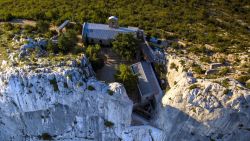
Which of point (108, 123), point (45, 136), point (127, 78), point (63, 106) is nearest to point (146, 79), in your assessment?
point (127, 78)

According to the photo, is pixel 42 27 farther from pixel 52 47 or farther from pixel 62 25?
pixel 52 47

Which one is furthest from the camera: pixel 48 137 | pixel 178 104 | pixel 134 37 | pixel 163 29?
pixel 163 29

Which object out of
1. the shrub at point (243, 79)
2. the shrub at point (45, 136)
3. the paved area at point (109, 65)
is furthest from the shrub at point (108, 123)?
the shrub at point (243, 79)

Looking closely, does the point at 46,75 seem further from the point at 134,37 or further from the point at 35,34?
the point at 134,37

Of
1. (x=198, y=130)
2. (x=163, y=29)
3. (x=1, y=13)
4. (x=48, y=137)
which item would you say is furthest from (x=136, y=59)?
(x=1, y=13)

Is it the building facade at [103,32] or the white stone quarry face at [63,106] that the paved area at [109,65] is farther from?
the white stone quarry face at [63,106]

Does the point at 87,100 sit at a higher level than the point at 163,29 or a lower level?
lower

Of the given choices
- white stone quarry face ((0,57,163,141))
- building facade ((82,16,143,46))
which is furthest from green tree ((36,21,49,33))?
white stone quarry face ((0,57,163,141))

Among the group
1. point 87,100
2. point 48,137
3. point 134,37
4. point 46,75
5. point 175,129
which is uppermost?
point 134,37

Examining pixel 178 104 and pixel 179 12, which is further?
pixel 179 12
